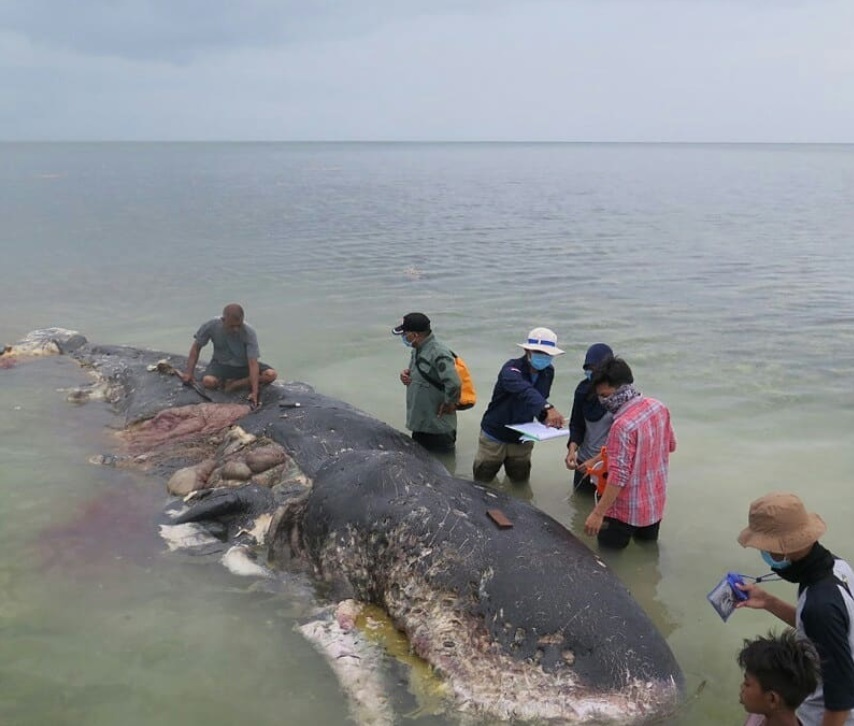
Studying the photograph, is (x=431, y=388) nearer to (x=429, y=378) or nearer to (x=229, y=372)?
(x=429, y=378)

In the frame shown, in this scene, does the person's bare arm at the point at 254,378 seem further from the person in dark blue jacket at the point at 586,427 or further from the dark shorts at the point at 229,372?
the person in dark blue jacket at the point at 586,427

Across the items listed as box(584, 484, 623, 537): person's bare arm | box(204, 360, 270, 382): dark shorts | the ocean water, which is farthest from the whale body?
box(204, 360, 270, 382): dark shorts

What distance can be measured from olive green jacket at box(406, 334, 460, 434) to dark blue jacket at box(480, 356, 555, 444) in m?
0.50

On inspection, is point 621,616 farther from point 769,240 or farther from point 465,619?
point 769,240

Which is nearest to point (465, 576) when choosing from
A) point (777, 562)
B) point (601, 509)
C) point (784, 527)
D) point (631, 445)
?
point (601, 509)

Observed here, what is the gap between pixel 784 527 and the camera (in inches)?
152

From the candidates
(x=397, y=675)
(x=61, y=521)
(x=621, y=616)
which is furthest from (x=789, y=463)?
(x=61, y=521)

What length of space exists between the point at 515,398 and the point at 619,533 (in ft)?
5.86

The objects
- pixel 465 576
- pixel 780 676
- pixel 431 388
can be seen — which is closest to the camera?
pixel 780 676

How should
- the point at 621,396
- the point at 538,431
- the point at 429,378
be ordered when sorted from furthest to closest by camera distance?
the point at 429,378 < the point at 538,431 < the point at 621,396

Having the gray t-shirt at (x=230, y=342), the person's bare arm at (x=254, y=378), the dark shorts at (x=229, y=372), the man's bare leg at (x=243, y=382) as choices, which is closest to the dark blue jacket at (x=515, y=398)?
the person's bare arm at (x=254, y=378)

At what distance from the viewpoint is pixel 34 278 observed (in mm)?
23859

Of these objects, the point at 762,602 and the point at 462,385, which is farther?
the point at 462,385

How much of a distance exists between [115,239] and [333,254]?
11.0 m
